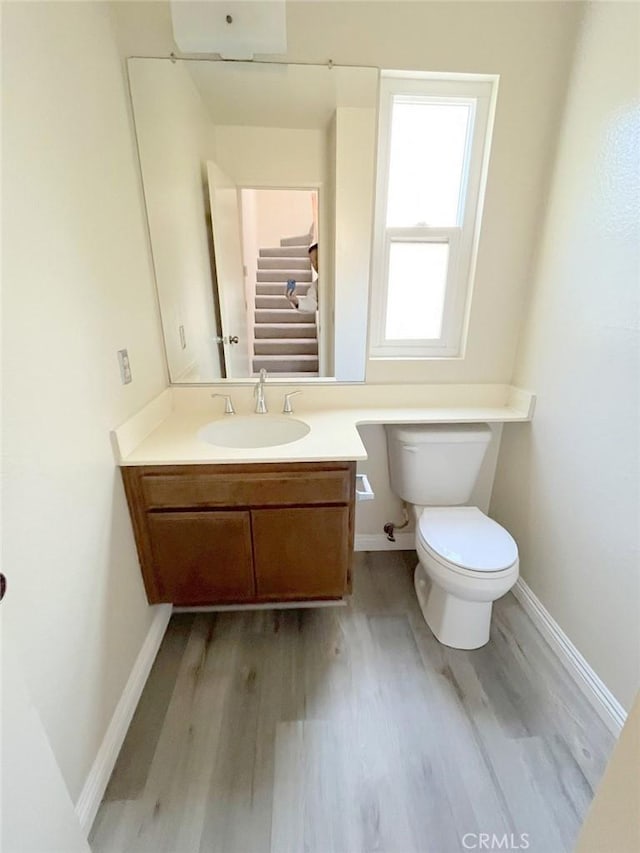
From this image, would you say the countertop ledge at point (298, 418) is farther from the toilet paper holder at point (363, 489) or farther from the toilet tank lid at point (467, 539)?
the toilet tank lid at point (467, 539)

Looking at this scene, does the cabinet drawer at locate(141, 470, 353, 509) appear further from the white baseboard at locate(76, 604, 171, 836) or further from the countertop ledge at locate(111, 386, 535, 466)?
the white baseboard at locate(76, 604, 171, 836)

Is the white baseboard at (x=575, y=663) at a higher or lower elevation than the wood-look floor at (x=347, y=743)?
higher

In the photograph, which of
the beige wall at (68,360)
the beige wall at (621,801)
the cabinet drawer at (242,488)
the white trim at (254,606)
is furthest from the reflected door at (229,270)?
the beige wall at (621,801)

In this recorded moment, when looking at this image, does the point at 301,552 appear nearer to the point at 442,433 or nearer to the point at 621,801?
the point at 442,433

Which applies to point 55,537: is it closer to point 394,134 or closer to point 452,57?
point 394,134

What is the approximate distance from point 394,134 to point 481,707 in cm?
222

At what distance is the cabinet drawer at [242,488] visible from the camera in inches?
52.9

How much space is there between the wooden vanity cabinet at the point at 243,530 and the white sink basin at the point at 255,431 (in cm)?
35

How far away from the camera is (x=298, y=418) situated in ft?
5.52

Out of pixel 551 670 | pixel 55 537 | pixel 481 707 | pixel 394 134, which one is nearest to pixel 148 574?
pixel 55 537

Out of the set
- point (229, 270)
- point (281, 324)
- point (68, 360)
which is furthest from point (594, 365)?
point (68, 360)

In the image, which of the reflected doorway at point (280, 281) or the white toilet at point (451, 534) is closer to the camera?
the white toilet at point (451, 534)

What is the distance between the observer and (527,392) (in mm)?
1688

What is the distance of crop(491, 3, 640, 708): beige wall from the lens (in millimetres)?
1178
